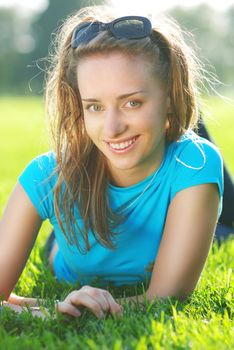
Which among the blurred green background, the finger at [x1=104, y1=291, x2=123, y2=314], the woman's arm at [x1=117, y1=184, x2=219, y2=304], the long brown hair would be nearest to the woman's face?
the long brown hair

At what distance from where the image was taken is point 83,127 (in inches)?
139

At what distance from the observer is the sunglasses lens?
3227 millimetres

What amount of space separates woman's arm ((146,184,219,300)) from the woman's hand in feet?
1.29

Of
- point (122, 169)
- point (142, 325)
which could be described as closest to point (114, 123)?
point (122, 169)

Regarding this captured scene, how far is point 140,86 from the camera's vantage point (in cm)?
318

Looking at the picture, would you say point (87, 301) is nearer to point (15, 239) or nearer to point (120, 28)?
point (15, 239)

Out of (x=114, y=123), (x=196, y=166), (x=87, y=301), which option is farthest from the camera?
(x=196, y=166)

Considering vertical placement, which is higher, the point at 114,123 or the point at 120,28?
the point at 120,28

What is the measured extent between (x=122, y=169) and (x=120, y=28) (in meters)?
0.63

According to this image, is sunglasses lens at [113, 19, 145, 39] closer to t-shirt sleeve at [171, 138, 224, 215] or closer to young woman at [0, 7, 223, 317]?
young woman at [0, 7, 223, 317]

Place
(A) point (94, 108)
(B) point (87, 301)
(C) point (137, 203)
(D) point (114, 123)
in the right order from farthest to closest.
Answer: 1. (C) point (137, 203)
2. (A) point (94, 108)
3. (D) point (114, 123)
4. (B) point (87, 301)

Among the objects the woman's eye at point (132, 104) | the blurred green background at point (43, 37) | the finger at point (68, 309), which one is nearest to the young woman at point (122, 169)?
the woman's eye at point (132, 104)

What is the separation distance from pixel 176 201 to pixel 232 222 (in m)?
1.60

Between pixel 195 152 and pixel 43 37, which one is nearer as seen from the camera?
pixel 195 152
